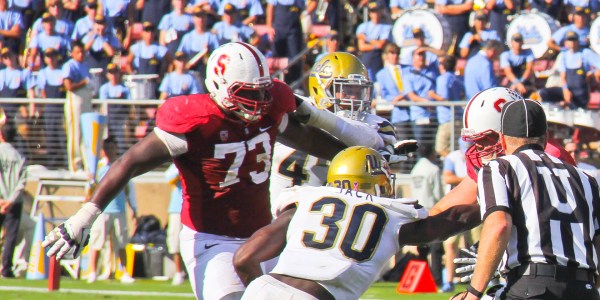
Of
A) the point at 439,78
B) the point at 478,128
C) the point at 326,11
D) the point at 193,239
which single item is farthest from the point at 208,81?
the point at 326,11

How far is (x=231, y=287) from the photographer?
5418 millimetres

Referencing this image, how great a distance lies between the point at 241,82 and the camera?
5.59 metres

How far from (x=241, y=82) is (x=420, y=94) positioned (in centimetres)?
844

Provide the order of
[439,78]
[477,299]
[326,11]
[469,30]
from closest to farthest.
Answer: [477,299], [439,78], [469,30], [326,11]

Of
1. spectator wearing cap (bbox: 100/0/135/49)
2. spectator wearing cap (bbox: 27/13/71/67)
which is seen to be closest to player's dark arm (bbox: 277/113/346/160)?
spectator wearing cap (bbox: 27/13/71/67)

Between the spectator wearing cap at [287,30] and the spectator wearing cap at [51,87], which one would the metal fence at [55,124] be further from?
the spectator wearing cap at [287,30]

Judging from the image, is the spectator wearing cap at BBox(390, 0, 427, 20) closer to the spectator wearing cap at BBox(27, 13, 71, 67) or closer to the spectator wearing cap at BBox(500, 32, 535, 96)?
the spectator wearing cap at BBox(500, 32, 535, 96)

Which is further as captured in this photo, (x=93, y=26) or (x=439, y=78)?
(x=93, y=26)

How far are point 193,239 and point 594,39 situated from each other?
384 inches

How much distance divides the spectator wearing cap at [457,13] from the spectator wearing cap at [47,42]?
506 cm

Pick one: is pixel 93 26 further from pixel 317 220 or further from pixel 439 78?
pixel 317 220

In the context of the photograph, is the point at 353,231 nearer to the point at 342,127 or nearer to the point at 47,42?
the point at 342,127

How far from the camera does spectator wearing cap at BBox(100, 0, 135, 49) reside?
16594 millimetres

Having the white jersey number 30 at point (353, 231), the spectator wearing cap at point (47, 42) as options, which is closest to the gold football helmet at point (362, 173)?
the white jersey number 30 at point (353, 231)
